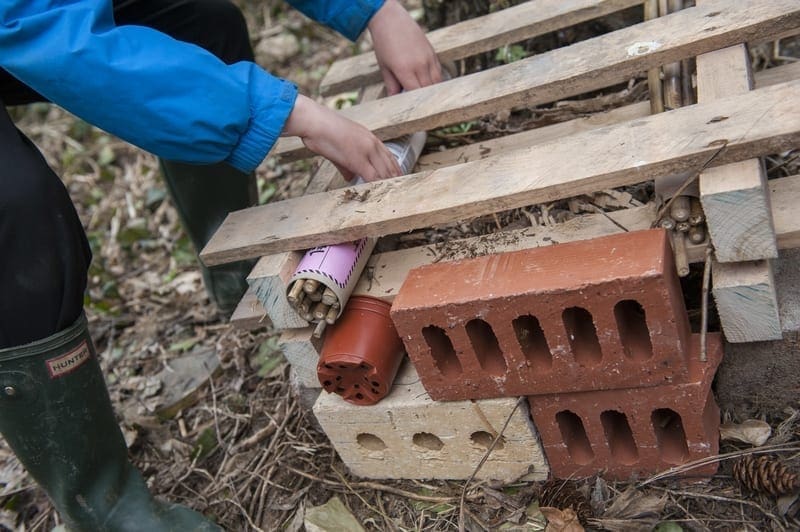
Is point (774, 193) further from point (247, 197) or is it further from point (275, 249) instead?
point (247, 197)

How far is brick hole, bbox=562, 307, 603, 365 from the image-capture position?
1.51 m

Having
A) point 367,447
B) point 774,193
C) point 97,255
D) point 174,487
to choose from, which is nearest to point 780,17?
point 774,193

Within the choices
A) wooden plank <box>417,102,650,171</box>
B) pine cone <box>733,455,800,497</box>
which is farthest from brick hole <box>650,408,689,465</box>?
wooden plank <box>417,102,650,171</box>

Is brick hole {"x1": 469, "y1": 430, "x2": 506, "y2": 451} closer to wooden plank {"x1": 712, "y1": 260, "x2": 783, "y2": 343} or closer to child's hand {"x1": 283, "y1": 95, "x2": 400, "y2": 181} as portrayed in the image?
wooden plank {"x1": 712, "y1": 260, "x2": 783, "y2": 343}

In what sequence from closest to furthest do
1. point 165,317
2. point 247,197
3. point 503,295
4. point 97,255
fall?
point 503,295 → point 247,197 → point 165,317 → point 97,255

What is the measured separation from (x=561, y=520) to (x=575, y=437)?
0.63 ft

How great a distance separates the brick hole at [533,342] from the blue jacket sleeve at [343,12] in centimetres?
104

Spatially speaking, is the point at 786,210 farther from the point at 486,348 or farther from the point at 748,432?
the point at 486,348

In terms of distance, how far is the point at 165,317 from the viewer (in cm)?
297

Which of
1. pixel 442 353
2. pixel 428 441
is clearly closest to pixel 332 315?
pixel 442 353

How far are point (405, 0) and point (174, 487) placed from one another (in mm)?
2587

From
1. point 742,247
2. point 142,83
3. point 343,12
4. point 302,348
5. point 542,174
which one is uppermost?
point 142,83

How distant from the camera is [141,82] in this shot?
5.31ft

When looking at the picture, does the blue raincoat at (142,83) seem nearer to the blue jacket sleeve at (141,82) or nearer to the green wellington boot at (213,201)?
the blue jacket sleeve at (141,82)
